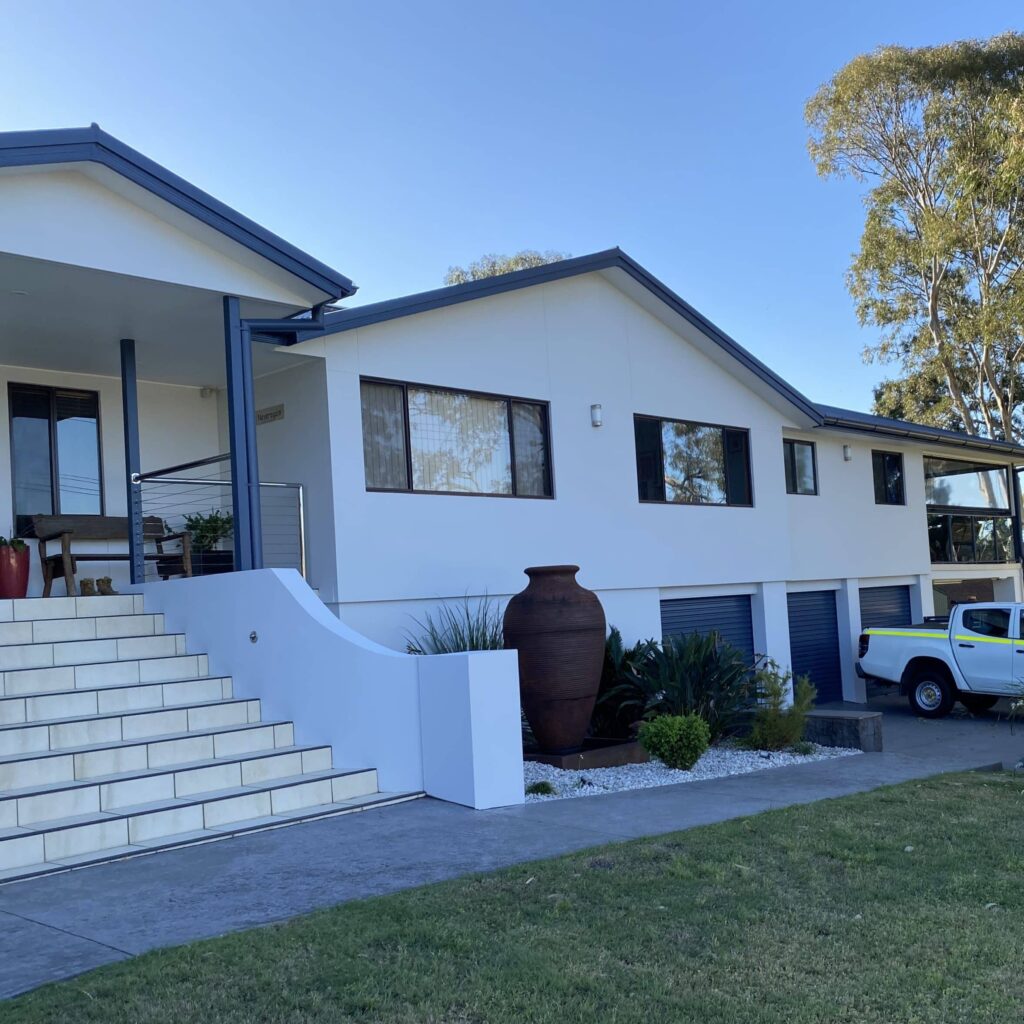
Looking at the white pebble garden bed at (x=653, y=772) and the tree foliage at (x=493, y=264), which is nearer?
the white pebble garden bed at (x=653, y=772)

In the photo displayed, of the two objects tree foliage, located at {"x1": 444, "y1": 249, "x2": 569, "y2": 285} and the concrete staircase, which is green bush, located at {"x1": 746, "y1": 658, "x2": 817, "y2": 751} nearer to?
the concrete staircase

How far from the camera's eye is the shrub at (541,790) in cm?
870

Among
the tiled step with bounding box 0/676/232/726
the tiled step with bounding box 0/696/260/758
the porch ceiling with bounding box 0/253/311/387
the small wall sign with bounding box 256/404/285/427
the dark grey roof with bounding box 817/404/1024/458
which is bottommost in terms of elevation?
the tiled step with bounding box 0/696/260/758

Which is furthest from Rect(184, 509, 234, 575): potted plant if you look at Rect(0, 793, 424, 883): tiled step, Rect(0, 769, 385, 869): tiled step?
Rect(0, 793, 424, 883): tiled step

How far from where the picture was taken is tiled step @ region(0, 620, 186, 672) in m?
8.68

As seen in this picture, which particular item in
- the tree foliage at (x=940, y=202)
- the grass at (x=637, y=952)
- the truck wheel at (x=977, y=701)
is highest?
the tree foliage at (x=940, y=202)

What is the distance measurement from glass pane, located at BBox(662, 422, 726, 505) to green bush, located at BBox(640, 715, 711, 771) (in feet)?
17.9

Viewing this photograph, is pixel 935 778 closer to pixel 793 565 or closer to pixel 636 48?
pixel 793 565

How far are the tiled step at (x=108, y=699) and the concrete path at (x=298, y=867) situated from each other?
6.38 ft

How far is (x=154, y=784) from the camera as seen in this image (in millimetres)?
7449

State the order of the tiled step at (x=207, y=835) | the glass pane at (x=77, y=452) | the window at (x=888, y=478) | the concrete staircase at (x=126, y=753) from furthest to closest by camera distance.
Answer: the window at (x=888, y=478) → the glass pane at (x=77, y=452) → the concrete staircase at (x=126, y=753) → the tiled step at (x=207, y=835)

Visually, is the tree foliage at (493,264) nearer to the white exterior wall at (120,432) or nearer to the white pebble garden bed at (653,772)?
the white exterior wall at (120,432)

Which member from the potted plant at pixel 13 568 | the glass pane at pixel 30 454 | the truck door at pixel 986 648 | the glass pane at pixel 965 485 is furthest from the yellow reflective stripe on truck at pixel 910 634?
the potted plant at pixel 13 568

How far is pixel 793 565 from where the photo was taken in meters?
17.3
